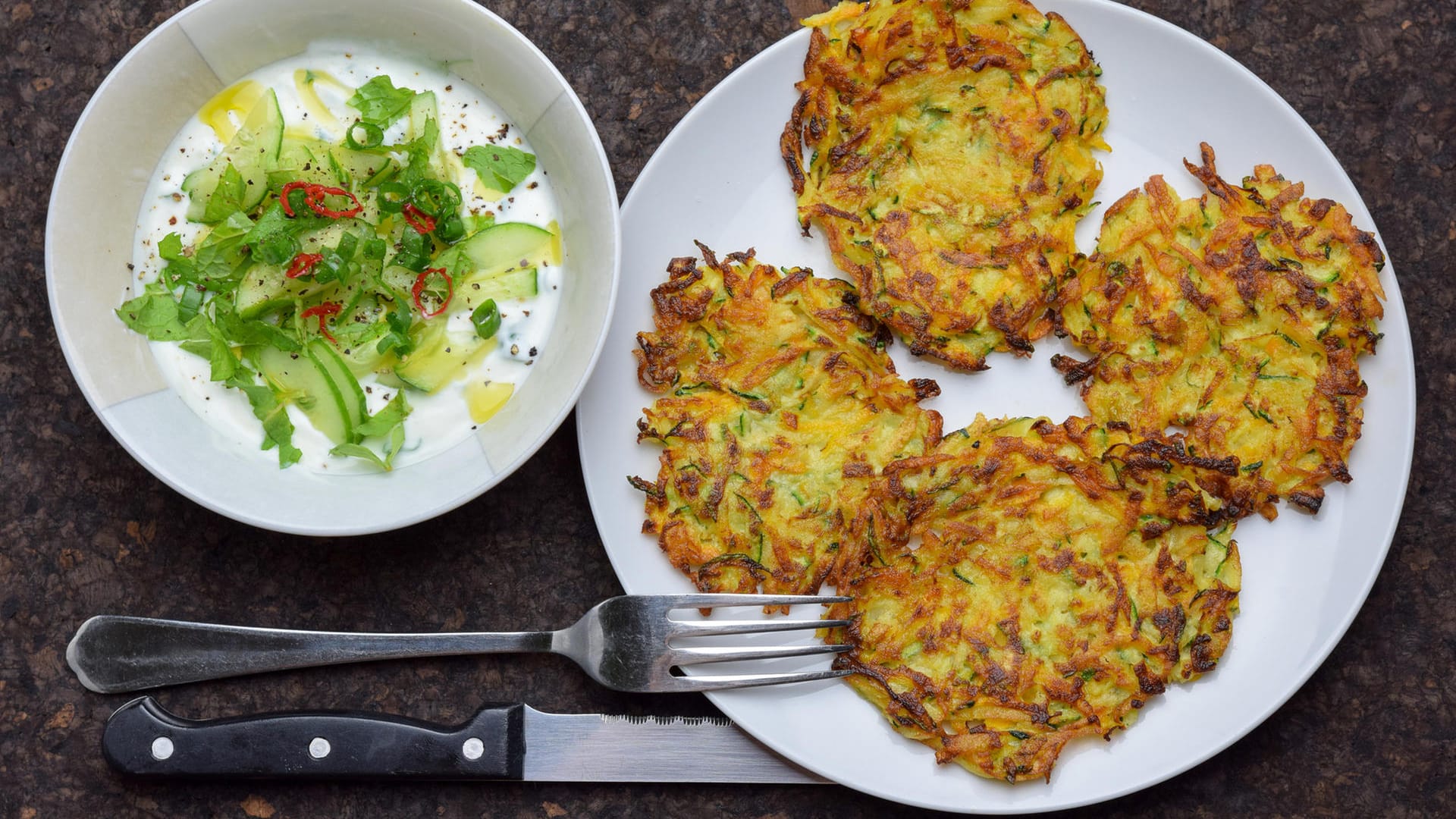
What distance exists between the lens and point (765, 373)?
3.26 m

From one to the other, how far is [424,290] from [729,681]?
5.14 feet

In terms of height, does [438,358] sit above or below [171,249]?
Result: below

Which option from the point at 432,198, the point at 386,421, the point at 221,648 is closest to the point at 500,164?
the point at 432,198

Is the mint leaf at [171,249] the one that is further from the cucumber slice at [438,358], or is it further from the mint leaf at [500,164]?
the mint leaf at [500,164]

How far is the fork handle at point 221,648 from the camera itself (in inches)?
133

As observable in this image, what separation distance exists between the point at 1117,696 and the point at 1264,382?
111 cm

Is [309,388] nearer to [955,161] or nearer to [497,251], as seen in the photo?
[497,251]

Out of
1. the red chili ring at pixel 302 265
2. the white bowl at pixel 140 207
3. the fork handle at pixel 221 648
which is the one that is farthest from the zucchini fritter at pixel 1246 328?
the red chili ring at pixel 302 265

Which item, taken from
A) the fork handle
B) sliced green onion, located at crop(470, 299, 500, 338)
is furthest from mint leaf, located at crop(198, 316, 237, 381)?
the fork handle

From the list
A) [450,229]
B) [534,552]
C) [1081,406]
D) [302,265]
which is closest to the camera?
[302,265]

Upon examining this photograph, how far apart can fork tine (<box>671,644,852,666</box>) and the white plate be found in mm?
138

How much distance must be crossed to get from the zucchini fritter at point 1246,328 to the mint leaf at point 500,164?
183cm

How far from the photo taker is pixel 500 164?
3.22m

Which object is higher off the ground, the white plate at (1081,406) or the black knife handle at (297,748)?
the white plate at (1081,406)
